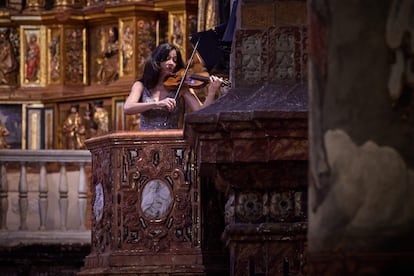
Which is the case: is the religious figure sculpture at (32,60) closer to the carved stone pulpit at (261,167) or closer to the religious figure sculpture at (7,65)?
the religious figure sculpture at (7,65)

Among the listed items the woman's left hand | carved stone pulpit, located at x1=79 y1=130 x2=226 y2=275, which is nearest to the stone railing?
carved stone pulpit, located at x1=79 y1=130 x2=226 y2=275

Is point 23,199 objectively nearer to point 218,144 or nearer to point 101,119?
point 101,119

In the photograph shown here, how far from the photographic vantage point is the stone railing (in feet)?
50.8

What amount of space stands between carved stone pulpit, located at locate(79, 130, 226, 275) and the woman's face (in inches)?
33.2

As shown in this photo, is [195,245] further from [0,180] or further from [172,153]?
[0,180]

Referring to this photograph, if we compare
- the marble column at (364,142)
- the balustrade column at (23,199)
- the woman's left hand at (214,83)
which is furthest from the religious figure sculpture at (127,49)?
the marble column at (364,142)

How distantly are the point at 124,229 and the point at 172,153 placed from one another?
2.06ft

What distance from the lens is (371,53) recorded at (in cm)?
538

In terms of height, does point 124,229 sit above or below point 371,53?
A: below

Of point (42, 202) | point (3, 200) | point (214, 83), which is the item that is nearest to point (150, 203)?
point (214, 83)

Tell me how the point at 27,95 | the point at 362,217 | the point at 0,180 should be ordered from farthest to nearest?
the point at 27,95, the point at 0,180, the point at 362,217

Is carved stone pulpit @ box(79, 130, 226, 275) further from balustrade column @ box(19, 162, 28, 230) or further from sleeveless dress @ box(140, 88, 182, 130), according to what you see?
balustrade column @ box(19, 162, 28, 230)

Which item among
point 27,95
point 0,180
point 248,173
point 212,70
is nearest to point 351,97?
point 248,173

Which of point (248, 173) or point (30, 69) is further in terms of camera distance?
point (30, 69)
